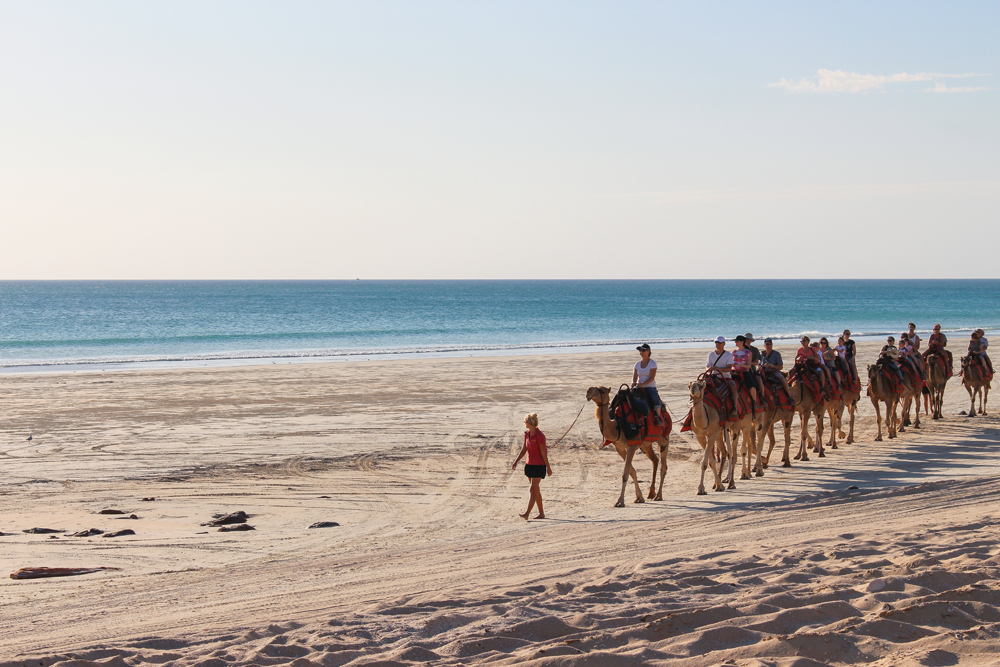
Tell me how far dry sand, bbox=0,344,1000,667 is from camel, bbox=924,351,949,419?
871 millimetres

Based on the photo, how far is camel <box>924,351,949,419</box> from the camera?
20.4 m

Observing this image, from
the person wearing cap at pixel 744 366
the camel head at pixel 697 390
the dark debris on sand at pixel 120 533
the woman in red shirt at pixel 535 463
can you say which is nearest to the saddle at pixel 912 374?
the person wearing cap at pixel 744 366

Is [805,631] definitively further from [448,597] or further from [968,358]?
[968,358]

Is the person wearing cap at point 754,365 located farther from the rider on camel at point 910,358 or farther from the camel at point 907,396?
the rider on camel at point 910,358

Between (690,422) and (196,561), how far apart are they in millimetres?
7410

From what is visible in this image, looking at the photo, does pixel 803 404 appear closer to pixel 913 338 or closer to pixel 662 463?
pixel 662 463

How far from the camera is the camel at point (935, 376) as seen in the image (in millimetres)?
20375

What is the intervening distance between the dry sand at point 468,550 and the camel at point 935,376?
2.86 ft

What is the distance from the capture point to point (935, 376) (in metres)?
20.4

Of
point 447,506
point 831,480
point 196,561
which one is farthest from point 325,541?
point 831,480

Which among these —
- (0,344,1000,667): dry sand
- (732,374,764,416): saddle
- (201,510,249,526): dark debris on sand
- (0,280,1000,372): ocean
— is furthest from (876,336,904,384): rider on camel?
(0,280,1000,372): ocean

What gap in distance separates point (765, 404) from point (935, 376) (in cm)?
836

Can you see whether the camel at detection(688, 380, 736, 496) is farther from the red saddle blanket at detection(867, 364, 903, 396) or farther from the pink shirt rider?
the red saddle blanket at detection(867, 364, 903, 396)

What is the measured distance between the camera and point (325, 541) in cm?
1045
